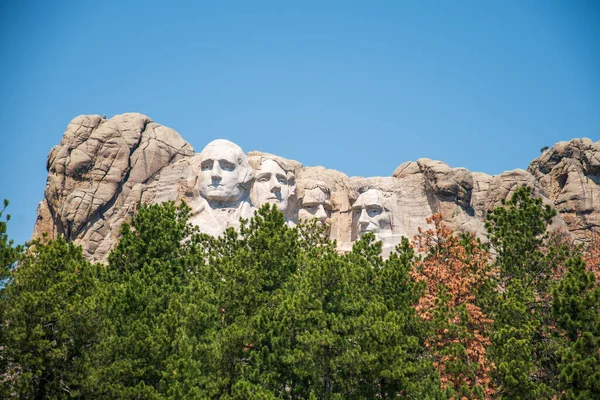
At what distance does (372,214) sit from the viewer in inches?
1412

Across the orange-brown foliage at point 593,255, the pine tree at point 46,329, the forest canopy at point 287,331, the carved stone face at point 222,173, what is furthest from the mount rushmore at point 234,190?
the pine tree at point 46,329

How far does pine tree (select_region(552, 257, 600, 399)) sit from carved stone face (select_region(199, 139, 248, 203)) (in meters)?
17.5

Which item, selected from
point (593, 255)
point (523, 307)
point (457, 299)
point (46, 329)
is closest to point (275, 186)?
point (593, 255)

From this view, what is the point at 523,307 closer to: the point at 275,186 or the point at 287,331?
the point at 287,331

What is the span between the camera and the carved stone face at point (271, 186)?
35438mm

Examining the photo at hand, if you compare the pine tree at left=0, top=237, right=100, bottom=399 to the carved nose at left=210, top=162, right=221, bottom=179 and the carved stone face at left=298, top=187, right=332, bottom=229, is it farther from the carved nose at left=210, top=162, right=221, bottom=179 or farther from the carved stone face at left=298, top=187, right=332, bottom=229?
the carved stone face at left=298, top=187, right=332, bottom=229

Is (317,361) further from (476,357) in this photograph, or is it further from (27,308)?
(27,308)

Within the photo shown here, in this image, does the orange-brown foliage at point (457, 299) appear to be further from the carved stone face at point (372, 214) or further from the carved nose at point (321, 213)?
the carved nose at point (321, 213)

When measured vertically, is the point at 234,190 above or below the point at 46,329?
above

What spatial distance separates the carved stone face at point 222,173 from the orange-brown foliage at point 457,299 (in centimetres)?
1093

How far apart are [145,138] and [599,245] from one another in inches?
766

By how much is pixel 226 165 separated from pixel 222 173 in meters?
0.40

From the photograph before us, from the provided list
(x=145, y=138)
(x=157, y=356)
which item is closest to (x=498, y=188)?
(x=145, y=138)

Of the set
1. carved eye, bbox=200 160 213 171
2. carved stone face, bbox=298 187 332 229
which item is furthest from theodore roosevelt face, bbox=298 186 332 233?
carved eye, bbox=200 160 213 171
